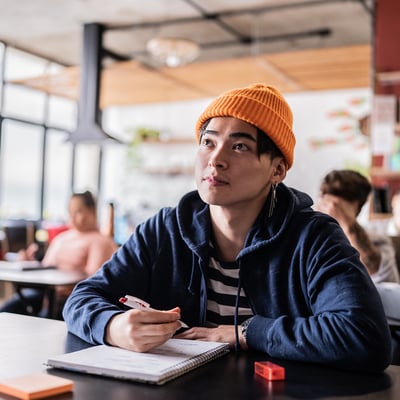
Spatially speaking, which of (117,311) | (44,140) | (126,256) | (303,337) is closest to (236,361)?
(303,337)

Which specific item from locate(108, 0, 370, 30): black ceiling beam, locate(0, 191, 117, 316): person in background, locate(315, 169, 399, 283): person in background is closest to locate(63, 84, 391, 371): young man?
locate(315, 169, 399, 283): person in background

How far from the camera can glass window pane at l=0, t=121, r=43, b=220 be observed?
839cm

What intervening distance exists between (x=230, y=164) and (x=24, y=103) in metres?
7.90

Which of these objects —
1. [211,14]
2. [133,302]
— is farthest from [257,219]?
[211,14]

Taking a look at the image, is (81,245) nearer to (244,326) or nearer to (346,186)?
(346,186)

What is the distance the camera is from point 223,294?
159cm

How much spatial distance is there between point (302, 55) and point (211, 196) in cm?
554

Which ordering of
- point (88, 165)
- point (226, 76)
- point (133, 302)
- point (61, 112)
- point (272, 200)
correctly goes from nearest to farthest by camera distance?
point (133, 302)
point (272, 200)
point (226, 76)
point (61, 112)
point (88, 165)

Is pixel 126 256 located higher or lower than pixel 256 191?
lower

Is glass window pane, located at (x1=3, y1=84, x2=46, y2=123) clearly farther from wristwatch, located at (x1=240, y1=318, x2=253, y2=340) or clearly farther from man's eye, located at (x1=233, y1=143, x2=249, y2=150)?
wristwatch, located at (x1=240, y1=318, x2=253, y2=340)

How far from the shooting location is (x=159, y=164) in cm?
1022

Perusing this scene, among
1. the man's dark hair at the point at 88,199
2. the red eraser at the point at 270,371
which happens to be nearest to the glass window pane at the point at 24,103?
the man's dark hair at the point at 88,199

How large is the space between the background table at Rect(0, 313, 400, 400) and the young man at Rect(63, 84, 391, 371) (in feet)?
0.18

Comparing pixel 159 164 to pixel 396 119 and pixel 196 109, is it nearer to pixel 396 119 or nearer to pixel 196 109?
pixel 196 109
